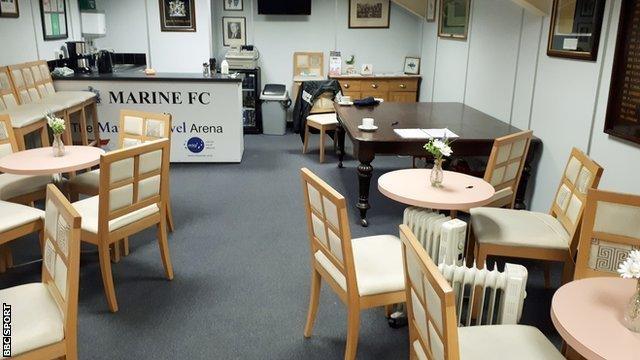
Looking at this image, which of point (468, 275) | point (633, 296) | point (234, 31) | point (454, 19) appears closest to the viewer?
point (633, 296)

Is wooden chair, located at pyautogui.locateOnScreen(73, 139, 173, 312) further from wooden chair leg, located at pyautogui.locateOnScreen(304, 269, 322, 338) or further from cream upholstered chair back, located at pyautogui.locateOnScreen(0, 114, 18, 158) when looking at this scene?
wooden chair leg, located at pyautogui.locateOnScreen(304, 269, 322, 338)

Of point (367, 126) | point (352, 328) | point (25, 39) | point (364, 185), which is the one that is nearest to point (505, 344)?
point (352, 328)

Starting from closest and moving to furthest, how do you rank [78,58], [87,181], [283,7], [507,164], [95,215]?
1. [95,215]
2. [507,164]
3. [87,181]
4. [78,58]
5. [283,7]

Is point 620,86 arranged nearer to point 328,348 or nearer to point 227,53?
point 328,348

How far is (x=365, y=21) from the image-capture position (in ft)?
23.3

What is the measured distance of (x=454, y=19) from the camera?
547 cm

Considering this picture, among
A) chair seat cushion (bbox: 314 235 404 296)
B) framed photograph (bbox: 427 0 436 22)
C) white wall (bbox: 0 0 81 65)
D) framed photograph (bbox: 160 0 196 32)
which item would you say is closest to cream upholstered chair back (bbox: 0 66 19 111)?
white wall (bbox: 0 0 81 65)

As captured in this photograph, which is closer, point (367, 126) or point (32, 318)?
point (32, 318)

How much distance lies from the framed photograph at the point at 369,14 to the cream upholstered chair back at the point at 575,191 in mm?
4952

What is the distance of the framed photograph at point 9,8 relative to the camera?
4418 mm

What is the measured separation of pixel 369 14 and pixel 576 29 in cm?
427

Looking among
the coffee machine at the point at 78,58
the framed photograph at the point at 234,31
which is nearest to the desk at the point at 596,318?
the coffee machine at the point at 78,58

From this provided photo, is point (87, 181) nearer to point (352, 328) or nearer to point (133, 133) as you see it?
point (133, 133)

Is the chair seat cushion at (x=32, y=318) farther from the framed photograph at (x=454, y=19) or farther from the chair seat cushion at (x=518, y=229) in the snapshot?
the framed photograph at (x=454, y=19)
